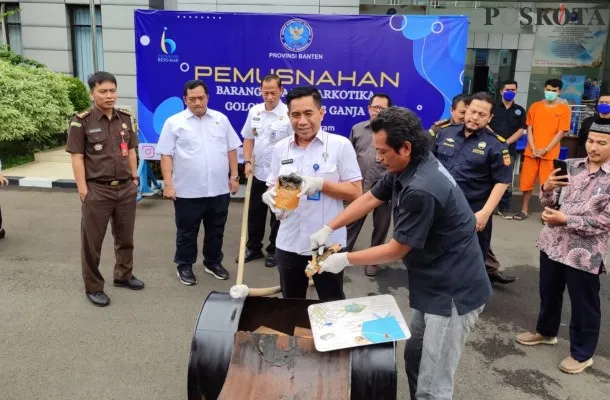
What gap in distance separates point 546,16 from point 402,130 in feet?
30.5

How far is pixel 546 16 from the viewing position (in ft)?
32.3

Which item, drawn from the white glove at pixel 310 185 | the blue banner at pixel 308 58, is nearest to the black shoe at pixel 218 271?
the white glove at pixel 310 185

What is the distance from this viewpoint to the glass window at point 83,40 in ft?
37.6

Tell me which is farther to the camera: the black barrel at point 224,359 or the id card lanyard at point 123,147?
the id card lanyard at point 123,147

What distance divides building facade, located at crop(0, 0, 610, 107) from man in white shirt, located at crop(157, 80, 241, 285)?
5.77 metres

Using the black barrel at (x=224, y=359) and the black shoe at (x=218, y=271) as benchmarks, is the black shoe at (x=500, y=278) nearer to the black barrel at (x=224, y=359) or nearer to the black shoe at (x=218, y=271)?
the black shoe at (x=218, y=271)

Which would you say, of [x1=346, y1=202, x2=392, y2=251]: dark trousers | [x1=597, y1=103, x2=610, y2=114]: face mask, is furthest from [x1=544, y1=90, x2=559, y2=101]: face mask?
[x1=346, y1=202, x2=392, y2=251]: dark trousers

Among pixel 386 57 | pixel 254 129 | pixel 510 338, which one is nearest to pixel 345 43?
pixel 386 57

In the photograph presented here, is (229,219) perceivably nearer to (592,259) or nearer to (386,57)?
(386,57)

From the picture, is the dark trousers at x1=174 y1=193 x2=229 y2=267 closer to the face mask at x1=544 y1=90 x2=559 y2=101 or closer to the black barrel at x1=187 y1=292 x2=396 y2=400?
the black barrel at x1=187 y1=292 x2=396 y2=400

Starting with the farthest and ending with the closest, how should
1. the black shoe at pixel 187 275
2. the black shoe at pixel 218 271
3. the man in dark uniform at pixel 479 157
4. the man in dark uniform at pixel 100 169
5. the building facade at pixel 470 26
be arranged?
1. the building facade at pixel 470 26
2. the black shoe at pixel 218 271
3. the black shoe at pixel 187 275
4. the man in dark uniform at pixel 100 169
5. the man in dark uniform at pixel 479 157

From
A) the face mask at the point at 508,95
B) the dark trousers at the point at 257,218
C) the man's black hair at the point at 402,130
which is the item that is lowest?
the dark trousers at the point at 257,218

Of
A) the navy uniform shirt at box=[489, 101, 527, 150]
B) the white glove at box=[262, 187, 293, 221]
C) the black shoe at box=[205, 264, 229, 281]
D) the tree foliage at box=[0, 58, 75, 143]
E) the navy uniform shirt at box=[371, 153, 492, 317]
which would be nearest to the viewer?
the navy uniform shirt at box=[371, 153, 492, 317]

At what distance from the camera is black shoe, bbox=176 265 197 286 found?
177 inches
